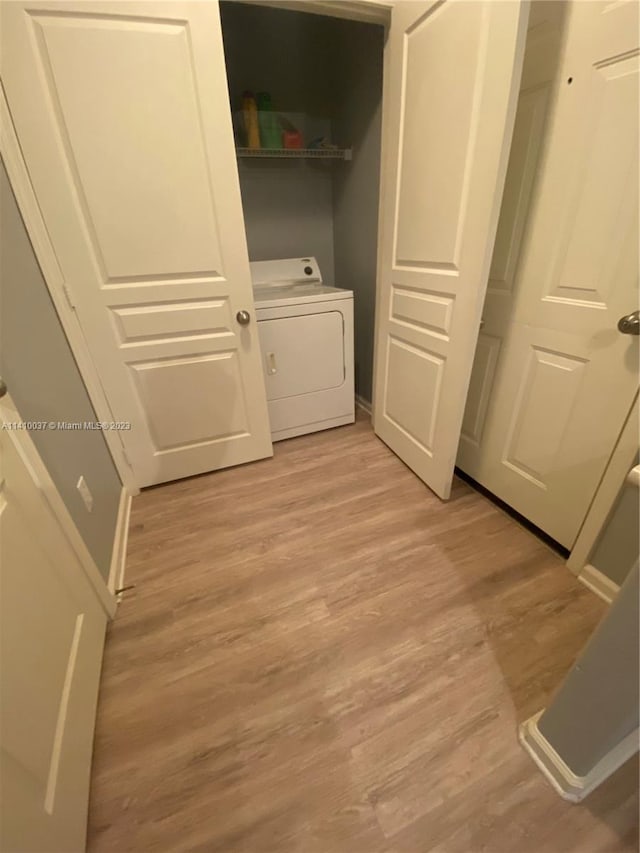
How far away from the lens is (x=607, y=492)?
1.17 meters

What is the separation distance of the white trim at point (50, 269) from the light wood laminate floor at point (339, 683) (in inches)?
19.7

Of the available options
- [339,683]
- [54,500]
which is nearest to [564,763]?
[339,683]

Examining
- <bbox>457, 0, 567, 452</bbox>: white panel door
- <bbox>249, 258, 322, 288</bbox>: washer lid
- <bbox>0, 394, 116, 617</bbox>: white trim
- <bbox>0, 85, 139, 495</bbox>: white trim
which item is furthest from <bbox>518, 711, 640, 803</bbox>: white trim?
<bbox>249, 258, 322, 288</bbox>: washer lid

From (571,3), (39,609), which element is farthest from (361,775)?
(571,3)

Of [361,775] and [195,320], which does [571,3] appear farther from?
[361,775]

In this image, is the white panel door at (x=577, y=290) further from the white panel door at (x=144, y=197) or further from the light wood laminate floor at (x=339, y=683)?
the white panel door at (x=144, y=197)

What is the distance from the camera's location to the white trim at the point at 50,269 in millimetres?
1173

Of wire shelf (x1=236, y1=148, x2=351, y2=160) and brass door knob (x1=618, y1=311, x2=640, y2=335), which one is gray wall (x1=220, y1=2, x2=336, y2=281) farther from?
brass door knob (x1=618, y1=311, x2=640, y2=335)

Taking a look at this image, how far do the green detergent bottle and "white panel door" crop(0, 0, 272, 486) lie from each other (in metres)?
1.01

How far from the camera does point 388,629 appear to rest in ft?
3.94

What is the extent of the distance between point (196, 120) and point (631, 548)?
2194 millimetres

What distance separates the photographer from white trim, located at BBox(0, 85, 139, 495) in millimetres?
1173

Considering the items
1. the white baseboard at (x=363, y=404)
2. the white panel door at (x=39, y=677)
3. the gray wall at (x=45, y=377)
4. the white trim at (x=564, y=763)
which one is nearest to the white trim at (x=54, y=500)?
the white panel door at (x=39, y=677)

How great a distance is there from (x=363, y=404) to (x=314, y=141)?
1.78 meters
